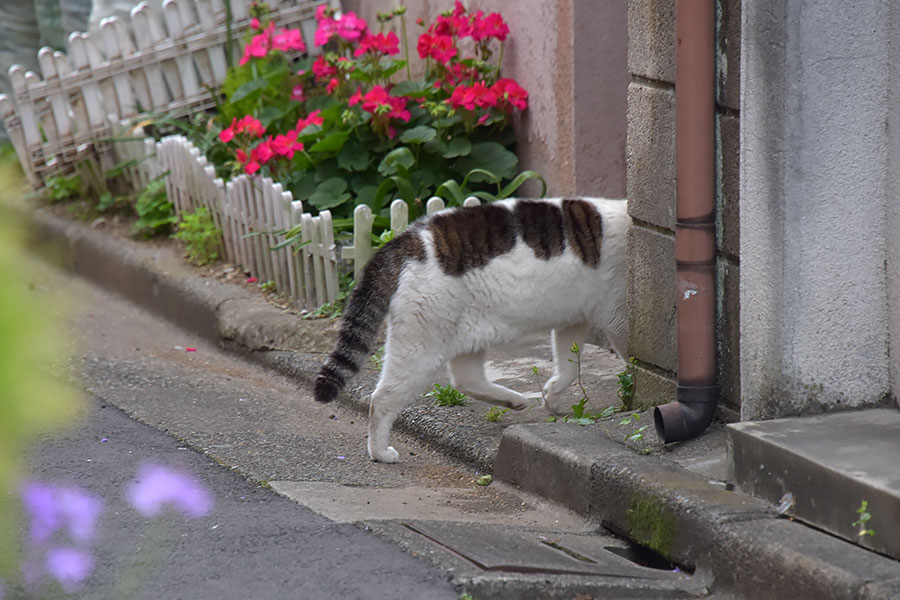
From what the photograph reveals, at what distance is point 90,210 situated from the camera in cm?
817

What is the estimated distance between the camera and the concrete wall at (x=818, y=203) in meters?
3.30

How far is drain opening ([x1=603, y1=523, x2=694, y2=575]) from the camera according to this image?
3.31 meters

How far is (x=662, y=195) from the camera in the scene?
4098mm

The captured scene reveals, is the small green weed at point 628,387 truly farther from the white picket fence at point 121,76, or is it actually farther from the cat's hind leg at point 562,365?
the white picket fence at point 121,76

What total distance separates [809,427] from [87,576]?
202 centimetres

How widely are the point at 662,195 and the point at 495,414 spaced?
1.09 metres

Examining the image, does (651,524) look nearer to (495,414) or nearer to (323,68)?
(495,414)

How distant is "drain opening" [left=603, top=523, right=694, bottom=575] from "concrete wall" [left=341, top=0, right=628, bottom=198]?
2.64 metres

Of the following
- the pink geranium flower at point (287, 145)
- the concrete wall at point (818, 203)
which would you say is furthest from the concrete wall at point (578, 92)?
the concrete wall at point (818, 203)

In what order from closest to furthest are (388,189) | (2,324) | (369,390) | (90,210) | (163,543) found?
1. (2,324)
2. (163,543)
3. (369,390)
4. (388,189)
5. (90,210)

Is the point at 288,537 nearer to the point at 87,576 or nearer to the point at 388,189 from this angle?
the point at 87,576

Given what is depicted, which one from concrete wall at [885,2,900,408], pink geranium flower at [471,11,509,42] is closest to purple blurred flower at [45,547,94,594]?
concrete wall at [885,2,900,408]

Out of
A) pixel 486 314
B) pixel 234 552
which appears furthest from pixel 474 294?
pixel 234 552

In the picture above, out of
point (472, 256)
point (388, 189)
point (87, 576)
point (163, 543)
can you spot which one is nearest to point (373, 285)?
point (472, 256)
